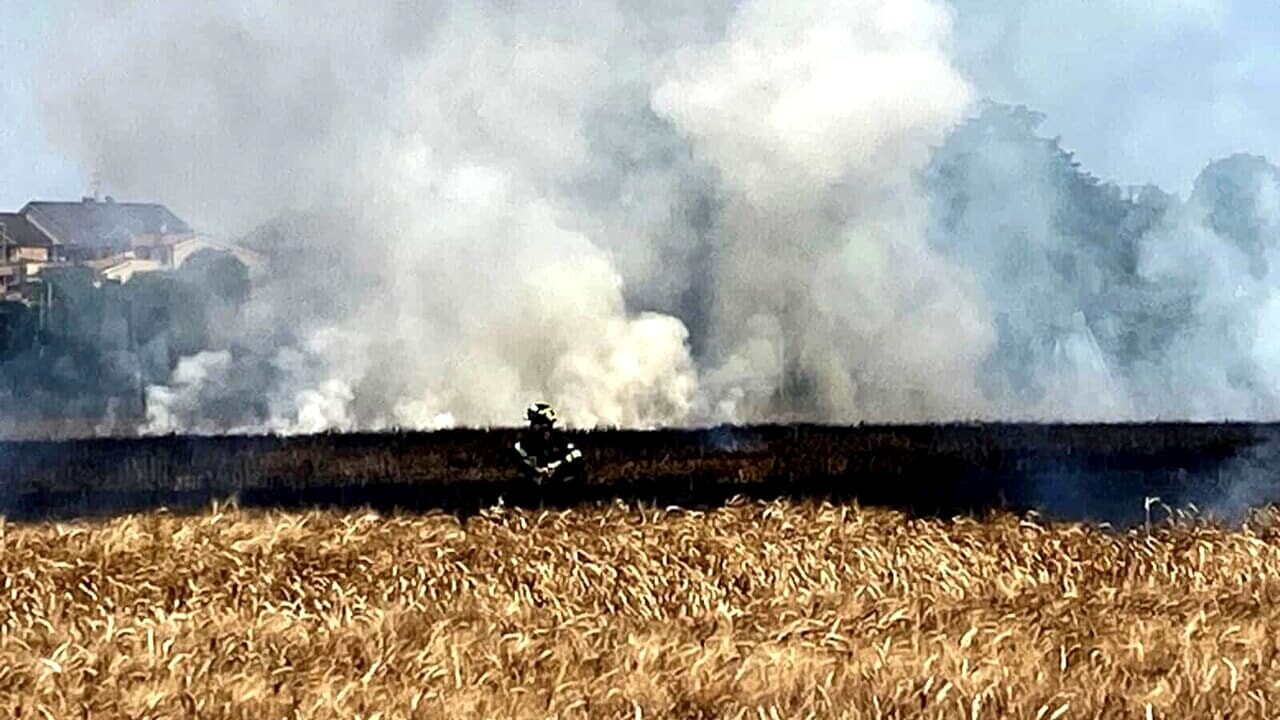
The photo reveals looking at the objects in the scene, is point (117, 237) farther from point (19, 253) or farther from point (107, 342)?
point (107, 342)

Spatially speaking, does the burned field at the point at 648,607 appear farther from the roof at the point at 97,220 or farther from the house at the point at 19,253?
the roof at the point at 97,220

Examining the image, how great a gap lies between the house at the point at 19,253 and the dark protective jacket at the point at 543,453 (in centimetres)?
7718

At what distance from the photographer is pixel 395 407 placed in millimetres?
71250

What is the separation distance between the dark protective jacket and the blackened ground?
0.57 metres

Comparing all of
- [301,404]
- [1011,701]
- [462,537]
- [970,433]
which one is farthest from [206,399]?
[1011,701]

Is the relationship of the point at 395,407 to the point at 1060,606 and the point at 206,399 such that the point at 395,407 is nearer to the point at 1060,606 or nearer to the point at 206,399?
the point at 206,399

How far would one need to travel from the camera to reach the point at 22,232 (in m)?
141

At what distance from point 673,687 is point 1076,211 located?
64.5 metres

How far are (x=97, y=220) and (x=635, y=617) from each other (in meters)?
140

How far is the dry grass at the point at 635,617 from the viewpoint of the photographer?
534 inches

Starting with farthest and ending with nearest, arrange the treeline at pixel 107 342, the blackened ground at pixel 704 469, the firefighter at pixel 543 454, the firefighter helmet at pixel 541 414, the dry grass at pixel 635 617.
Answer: the treeline at pixel 107 342, the firefighter at pixel 543 454, the firefighter helmet at pixel 541 414, the blackened ground at pixel 704 469, the dry grass at pixel 635 617

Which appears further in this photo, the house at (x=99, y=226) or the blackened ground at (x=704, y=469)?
the house at (x=99, y=226)

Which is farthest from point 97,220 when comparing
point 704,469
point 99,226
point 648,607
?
point 648,607

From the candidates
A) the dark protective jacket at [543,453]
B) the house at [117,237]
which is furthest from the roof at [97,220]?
the dark protective jacket at [543,453]
